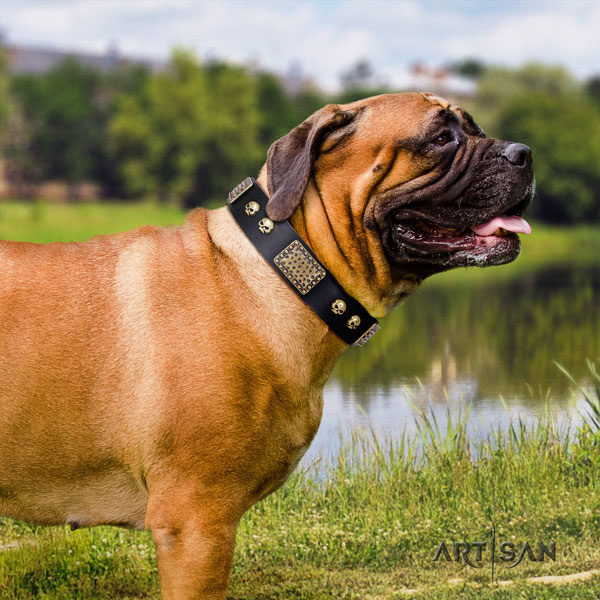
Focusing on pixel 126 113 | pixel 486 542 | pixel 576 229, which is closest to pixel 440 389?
pixel 486 542

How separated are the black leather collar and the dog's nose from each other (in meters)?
1.01

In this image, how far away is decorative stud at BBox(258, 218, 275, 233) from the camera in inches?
151

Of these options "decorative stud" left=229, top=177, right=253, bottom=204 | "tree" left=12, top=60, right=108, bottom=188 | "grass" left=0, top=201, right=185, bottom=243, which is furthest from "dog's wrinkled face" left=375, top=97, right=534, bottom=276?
"tree" left=12, top=60, right=108, bottom=188

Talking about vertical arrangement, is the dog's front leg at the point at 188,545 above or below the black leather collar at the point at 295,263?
below

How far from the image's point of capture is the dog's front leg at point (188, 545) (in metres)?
3.69

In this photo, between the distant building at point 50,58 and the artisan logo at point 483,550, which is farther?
the distant building at point 50,58

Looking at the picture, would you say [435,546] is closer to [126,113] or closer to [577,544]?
[577,544]

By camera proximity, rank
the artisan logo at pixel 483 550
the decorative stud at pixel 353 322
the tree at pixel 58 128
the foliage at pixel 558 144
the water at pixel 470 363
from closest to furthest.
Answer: the decorative stud at pixel 353 322 → the artisan logo at pixel 483 550 → the water at pixel 470 363 → the foliage at pixel 558 144 → the tree at pixel 58 128

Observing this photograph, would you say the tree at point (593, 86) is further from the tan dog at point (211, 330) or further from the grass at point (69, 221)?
the tan dog at point (211, 330)

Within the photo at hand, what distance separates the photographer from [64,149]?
205ft

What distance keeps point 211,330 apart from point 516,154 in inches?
66.0

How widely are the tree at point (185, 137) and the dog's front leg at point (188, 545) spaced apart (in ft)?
177

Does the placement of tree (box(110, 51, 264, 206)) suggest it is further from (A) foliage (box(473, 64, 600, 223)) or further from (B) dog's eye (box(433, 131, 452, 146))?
(B) dog's eye (box(433, 131, 452, 146))

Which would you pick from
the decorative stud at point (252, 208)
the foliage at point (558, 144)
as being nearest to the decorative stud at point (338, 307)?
the decorative stud at point (252, 208)
